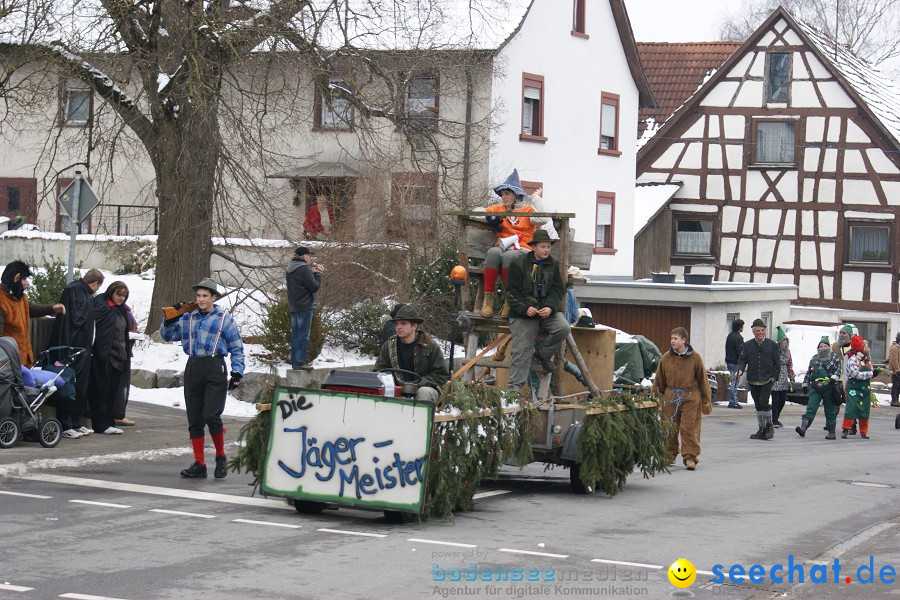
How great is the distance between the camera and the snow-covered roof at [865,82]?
41.2 metres

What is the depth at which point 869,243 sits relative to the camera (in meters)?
41.5

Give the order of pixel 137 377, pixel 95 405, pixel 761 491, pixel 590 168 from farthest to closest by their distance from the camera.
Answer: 1. pixel 590 168
2. pixel 137 377
3. pixel 95 405
4. pixel 761 491

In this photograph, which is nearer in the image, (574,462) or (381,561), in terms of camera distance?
(381,561)

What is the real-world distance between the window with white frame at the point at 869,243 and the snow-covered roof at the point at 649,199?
5.93m

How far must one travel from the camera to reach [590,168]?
38.8 m

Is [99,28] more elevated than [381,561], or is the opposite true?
[99,28]

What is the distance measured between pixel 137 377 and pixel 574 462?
880cm

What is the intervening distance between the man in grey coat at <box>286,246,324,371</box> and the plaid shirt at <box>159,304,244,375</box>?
5.70m

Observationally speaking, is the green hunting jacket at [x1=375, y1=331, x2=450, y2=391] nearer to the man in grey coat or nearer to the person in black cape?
the person in black cape

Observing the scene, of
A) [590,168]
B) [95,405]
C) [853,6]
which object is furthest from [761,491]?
[853,6]

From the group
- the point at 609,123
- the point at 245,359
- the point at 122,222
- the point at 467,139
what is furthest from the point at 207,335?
the point at 609,123

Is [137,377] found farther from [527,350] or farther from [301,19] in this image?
[527,350]

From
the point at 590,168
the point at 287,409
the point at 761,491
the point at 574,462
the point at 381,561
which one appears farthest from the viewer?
the point at 590,168

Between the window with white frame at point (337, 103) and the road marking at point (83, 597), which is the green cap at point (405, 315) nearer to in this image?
the road marking at point (83, 597)
